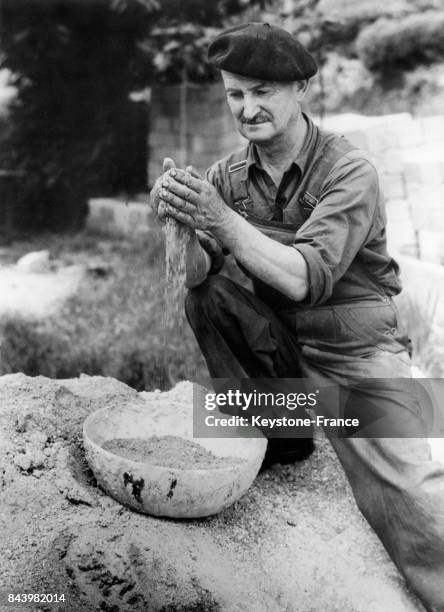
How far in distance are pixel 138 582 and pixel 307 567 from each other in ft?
1.96

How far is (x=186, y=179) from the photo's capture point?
2.03 meters

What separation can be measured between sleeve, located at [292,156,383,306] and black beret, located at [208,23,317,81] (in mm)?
333

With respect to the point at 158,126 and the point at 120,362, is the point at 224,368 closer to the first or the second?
the point at 120,362

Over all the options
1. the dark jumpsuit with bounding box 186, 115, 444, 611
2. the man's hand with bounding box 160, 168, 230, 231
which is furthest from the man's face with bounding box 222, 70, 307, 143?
the man's hand with bounding box 160, 168, 230, 231

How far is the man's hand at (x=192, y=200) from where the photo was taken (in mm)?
2035

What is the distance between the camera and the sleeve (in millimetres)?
2133

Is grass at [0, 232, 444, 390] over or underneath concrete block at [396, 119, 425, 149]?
underneath

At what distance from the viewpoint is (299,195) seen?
237 centimetres

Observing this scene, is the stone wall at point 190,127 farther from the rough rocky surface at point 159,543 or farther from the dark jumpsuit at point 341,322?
the rough rocky surface at point 159,543

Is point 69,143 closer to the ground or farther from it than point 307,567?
farther from it

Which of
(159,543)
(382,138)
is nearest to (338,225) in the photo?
(159,543)

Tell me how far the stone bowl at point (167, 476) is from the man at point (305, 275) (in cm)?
29

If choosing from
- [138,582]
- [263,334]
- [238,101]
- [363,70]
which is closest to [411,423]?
[263,334]

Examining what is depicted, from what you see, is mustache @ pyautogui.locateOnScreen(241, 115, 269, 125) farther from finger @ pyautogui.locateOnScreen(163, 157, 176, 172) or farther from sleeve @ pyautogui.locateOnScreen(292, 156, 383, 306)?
finger @ pyautogui.locateOnScreen(163, 157, 176, 172)
